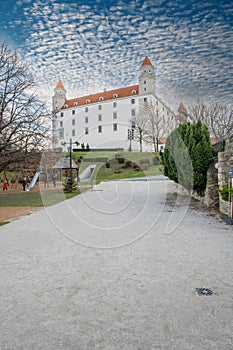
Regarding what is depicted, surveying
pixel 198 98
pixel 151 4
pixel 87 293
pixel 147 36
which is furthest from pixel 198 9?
pixel 198 98

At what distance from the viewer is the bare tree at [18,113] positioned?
1164 centimetres

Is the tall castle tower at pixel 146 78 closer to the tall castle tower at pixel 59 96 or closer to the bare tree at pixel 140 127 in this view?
the bare tree at pixel 140 127

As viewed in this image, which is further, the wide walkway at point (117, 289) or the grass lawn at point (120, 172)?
the grass lawn at point (120, 172)

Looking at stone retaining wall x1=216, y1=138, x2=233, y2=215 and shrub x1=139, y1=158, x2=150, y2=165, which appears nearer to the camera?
stone retaining wall x1=216, y1=138, x2=233, y2=215

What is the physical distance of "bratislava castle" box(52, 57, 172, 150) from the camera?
190 ft

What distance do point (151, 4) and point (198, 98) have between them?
21087mm

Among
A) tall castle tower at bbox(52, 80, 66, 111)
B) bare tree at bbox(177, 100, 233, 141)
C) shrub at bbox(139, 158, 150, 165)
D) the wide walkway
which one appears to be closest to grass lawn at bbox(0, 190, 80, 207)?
the wide walkway

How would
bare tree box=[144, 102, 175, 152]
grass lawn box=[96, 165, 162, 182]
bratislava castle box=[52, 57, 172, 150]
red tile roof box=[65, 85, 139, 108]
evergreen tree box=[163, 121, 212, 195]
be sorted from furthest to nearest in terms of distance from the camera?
red tile roof box=[65, 85, 139, 108], bratislava castle box=[52, 57, 172, 150], bare tree box=[144, 102, 175, 152], grass lawn box=[96, 165, 162, 182], evergreen tree box=[163, 121, 212, 195]

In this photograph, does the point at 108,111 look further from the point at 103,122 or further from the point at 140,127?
the point at 140,127

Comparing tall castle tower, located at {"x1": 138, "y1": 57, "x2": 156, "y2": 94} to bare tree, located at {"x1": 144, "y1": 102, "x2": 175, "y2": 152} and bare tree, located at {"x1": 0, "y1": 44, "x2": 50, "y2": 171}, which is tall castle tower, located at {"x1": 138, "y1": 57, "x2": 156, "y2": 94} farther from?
bare tree, located at {"x1": 0, "y1": 44, "x2": 50, "y2": 171}

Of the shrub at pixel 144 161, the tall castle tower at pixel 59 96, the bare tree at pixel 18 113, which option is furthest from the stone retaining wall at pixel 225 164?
the tall castle tower at pixel 59 96

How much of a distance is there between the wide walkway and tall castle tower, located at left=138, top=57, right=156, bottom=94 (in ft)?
188

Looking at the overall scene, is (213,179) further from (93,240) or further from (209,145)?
(93,240)

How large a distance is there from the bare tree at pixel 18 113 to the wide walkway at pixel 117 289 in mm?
6713
